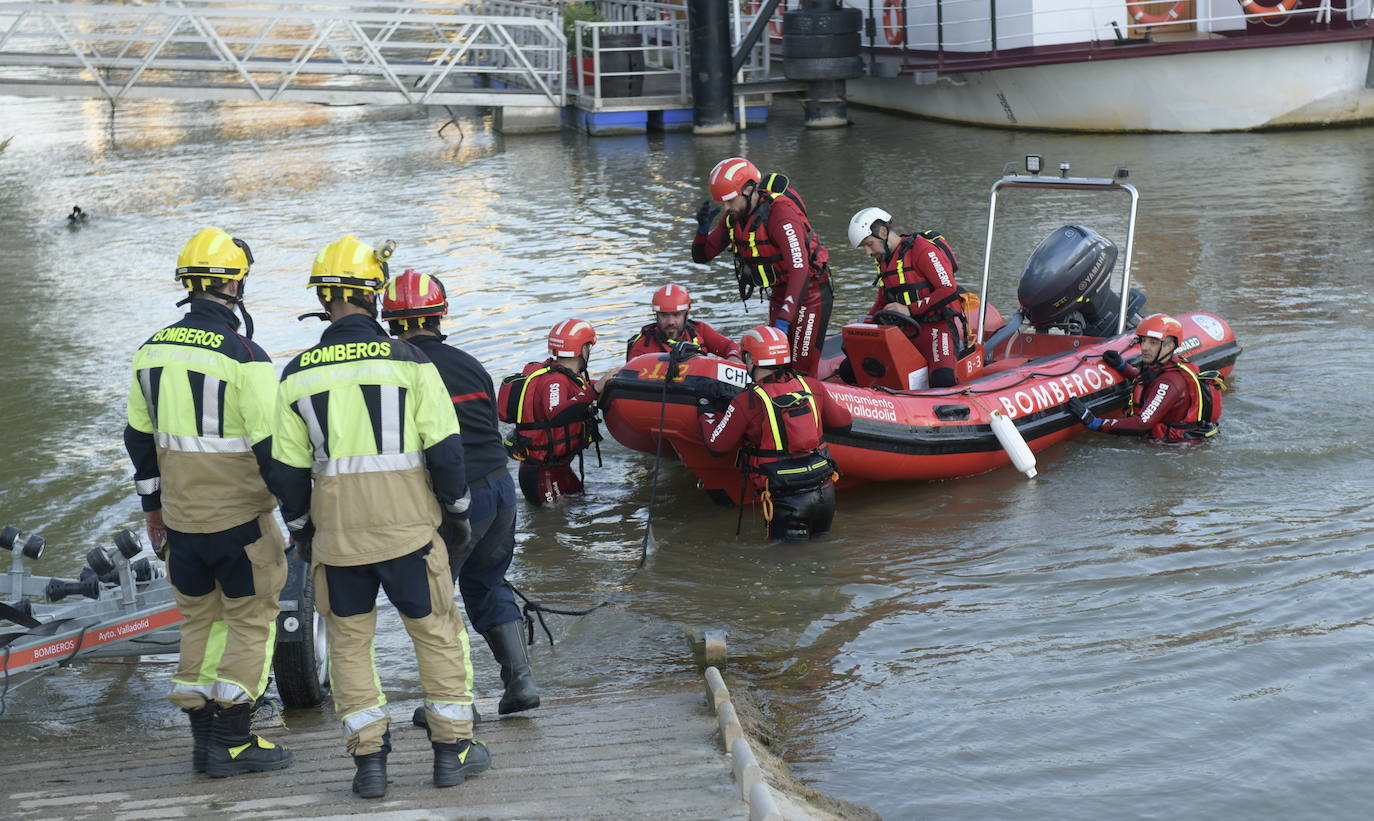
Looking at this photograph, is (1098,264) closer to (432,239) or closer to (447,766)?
(447,766)

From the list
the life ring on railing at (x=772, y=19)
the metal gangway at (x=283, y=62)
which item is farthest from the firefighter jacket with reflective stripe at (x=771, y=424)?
the life ring on railing at (x=772, y=19)

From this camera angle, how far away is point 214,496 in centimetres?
392

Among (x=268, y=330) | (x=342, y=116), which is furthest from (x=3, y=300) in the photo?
(x=342, y=116)

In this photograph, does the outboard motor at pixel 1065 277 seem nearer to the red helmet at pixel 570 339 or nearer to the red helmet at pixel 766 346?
the red helmet at pixel 766 346

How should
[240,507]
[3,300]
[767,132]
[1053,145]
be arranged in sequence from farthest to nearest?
[767,132]
[1053,145]
[3,300]
[240,507]

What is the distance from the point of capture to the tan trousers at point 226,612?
12.9 ft

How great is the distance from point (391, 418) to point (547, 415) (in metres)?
2.97

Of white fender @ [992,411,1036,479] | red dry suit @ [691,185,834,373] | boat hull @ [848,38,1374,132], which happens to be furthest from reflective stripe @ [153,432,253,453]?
boat hull @ [848,38,1374,132]

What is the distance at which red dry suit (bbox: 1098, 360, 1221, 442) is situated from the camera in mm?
7277

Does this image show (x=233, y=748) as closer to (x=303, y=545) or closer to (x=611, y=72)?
(x=303, y=545)

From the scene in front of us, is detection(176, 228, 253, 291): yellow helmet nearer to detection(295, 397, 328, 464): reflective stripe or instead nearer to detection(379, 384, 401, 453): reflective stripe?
detection(295, 397, 328, 464): reflective stripe

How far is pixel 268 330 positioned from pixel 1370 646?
7977 mm

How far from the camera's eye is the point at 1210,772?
4.16 meters

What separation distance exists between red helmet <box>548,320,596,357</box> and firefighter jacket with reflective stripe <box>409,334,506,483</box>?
2.51 m
